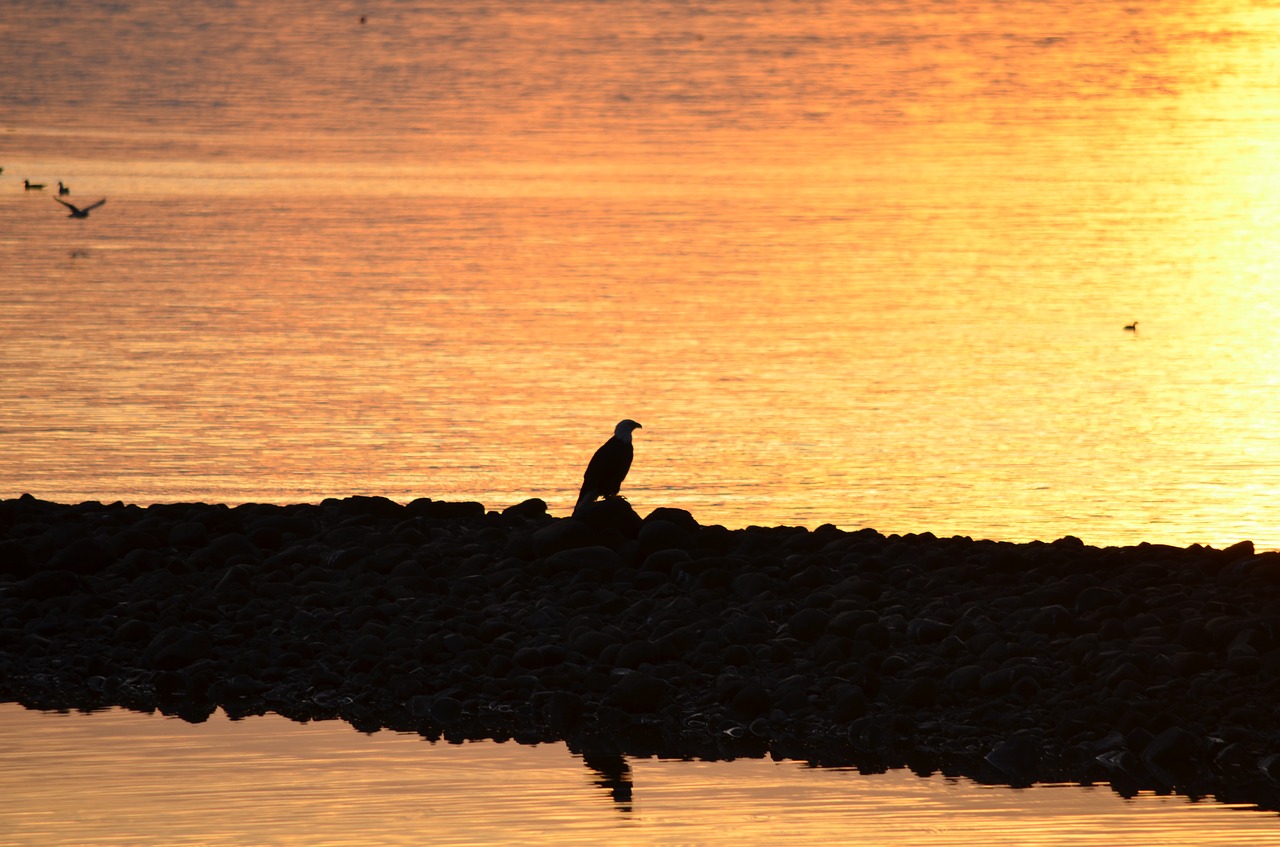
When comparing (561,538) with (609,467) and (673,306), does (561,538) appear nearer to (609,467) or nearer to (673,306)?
(609,467)

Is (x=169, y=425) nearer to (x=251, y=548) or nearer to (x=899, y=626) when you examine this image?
(x=251, y=548)

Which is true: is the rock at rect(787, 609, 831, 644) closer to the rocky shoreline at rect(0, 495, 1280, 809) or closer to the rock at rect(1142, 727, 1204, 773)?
the rocky shoreline at rect(0, 495, 1280, 809)

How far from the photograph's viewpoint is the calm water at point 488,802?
493 inches

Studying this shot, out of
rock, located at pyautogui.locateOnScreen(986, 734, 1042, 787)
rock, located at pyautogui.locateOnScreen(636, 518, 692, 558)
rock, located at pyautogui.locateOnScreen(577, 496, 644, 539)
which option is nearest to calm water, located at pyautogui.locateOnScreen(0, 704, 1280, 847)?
rock, located at pyautogui.locateOnScreen(986, 734, 1042, 787)

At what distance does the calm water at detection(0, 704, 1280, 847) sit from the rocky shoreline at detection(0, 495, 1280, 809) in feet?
1.68

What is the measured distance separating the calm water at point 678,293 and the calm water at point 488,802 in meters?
9.66

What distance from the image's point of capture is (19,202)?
206ft

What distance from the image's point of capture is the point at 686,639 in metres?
16.3

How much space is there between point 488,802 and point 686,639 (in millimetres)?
3390

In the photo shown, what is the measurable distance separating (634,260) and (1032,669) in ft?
108

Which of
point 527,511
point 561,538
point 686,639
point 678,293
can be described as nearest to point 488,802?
point 686,639

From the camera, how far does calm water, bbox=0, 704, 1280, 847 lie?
41.1 ft

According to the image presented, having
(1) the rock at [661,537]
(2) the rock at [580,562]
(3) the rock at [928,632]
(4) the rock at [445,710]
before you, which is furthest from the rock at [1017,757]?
(1) the rock at [661,537]

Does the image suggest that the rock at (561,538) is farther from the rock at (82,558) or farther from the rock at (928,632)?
the rock at (82,558)
